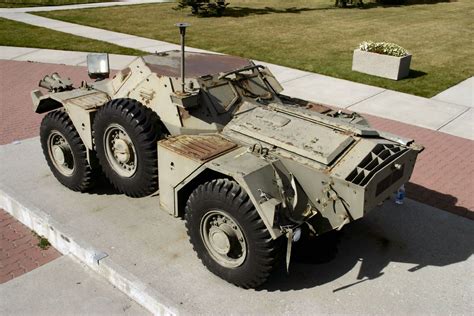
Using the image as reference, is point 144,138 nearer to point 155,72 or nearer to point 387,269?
point 155,72

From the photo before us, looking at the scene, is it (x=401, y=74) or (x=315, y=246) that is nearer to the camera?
(x=315, y=246)

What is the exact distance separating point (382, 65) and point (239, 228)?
938 cm

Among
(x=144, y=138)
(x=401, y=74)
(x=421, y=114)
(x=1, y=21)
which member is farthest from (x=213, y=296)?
(x=1, y=21)

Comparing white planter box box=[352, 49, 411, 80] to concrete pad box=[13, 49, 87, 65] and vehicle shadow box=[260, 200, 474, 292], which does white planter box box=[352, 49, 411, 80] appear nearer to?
vehicle shadow box=[260, 200, 474, 292]

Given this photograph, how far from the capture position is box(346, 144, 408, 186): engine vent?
452 cm

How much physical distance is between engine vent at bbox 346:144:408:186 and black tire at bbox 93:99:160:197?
2050 mm

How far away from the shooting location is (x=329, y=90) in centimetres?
1168

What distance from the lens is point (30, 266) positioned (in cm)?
539

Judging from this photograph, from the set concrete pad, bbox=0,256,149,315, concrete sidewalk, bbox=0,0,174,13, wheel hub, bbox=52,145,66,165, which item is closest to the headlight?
wheel hub, bbox=52,145,66,165

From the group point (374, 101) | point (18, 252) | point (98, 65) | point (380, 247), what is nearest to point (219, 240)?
point (380, 247)

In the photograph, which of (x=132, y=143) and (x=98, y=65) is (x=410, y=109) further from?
(x=132, y=143)

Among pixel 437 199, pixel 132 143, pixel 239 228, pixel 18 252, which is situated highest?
pixel 132 143

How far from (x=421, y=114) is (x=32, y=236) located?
767 cm

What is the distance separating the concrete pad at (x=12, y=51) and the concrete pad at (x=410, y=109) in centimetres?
950
